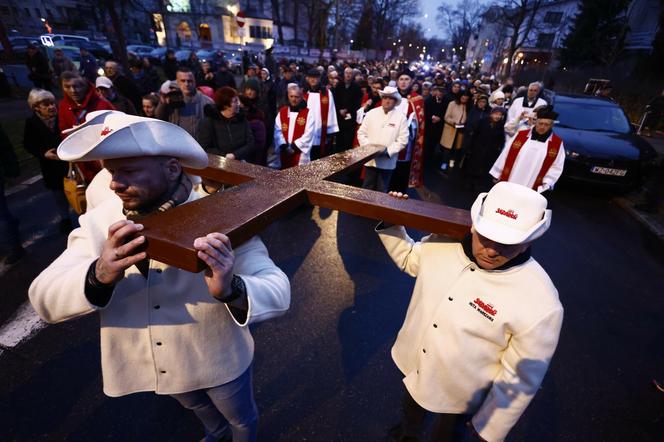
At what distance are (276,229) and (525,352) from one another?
4205 millimetres

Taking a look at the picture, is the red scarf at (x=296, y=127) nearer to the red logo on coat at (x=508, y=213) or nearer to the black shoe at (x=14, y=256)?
the black shoe at (x=14, y=256)

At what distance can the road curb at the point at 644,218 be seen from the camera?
6.08 m

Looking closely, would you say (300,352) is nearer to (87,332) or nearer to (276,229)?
(87,332)

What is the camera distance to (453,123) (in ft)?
28.1

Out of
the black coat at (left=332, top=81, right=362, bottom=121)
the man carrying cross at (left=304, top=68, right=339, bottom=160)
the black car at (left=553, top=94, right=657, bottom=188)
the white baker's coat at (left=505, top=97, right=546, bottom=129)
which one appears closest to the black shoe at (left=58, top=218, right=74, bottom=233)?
the man carrying cross at (left=304, top=68, right=339, bottom=160)

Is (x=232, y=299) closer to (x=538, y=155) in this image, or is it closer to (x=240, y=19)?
(x=538, y=155)

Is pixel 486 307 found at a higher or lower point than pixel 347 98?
higher

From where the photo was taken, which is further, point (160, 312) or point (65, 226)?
point (65, 226)

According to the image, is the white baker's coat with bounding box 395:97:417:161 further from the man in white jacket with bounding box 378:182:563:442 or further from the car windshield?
the car windshield

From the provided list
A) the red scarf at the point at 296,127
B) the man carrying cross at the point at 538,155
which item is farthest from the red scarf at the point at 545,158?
the red scarf at the point at 296,127

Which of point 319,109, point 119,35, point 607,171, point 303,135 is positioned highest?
point 119,35

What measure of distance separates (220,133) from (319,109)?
2183 millimetres

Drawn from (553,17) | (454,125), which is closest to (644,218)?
(454,125)

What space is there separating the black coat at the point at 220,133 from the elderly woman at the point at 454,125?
6.24 meters
